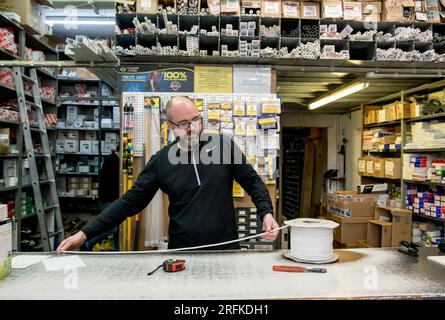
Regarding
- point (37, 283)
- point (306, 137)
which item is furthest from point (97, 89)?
point (37, 283)

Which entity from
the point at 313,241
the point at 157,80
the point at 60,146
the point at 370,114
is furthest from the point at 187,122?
the point at 60,146

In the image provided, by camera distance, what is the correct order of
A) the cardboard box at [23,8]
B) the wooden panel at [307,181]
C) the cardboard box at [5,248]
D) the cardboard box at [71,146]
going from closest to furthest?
the cardboard box at [5,248], the cardboard box at [23,8], the cardboard box at [71,146], the wooden panel at [307,181]

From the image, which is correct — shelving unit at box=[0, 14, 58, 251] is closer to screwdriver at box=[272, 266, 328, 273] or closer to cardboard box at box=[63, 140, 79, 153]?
cardboard box at box=[63, 140, 79, 153]

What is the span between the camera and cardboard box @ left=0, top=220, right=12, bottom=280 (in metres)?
1.39

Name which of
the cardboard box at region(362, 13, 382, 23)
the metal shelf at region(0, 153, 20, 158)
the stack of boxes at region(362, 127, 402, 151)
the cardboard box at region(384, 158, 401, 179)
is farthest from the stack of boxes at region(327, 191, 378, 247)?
the metal shelf at region(0, 153, 20, 158)

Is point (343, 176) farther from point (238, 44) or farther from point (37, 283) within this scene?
point (37, 283)

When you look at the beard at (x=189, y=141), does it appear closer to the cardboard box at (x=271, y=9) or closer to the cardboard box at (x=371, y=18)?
the cardboard box at (x=271, y=9)

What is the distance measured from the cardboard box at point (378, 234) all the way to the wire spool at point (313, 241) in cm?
377

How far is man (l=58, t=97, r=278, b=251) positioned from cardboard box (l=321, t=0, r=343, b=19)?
2.19 m

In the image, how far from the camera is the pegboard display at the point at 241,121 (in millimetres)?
3523

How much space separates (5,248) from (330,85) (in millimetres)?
4669

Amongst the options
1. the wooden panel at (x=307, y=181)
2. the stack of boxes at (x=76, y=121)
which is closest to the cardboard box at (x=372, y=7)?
the stack of boxes at (x=76, y=121)

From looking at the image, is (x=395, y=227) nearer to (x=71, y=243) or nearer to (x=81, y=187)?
(x=71, y=243)
